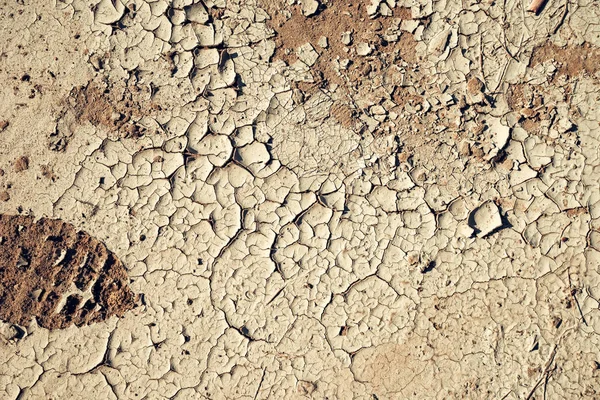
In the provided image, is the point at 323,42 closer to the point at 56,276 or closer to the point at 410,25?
the point at 410,25

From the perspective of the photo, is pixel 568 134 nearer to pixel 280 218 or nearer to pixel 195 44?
pixel 280 218

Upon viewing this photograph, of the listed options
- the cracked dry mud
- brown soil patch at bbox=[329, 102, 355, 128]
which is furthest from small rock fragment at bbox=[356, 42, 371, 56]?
brown soil patch at bbox=[329, 102, 355, 128]

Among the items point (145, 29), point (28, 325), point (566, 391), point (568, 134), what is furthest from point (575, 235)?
point (28, 325)

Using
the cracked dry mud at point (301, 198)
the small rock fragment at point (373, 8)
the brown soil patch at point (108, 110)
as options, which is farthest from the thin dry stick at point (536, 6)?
the brown soil patch at point (108, 110)

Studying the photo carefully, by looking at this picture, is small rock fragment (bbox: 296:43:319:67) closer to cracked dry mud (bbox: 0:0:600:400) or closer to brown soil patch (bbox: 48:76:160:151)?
cracked dry mud (bbox: 0:0:600:400)

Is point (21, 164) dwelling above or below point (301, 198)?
above

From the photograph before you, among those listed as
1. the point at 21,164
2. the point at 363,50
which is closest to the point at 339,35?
the point at 363,50

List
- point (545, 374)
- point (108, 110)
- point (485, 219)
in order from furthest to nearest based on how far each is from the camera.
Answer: point (108, 110) → point (485, 219) → point (545, 374)
